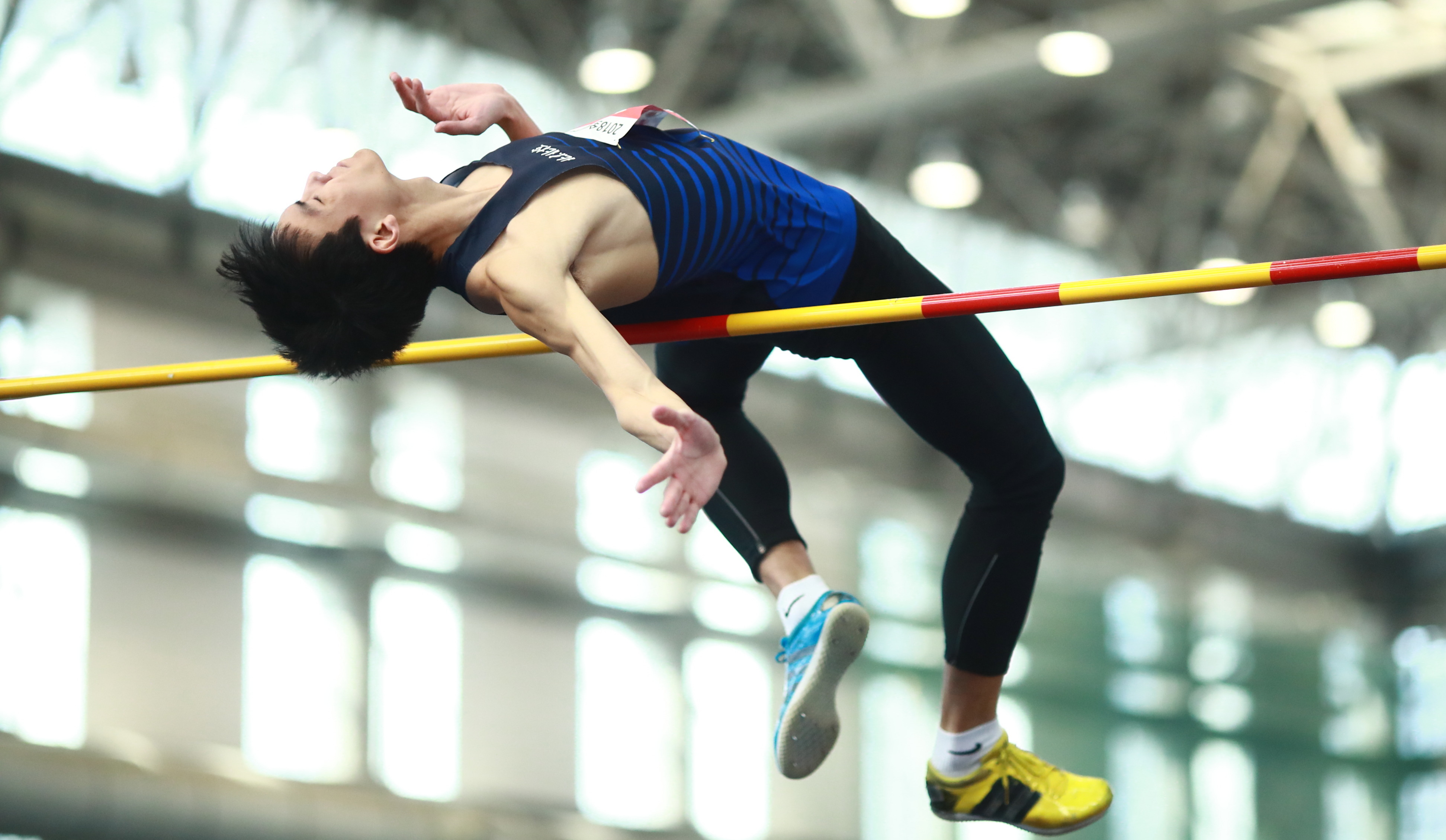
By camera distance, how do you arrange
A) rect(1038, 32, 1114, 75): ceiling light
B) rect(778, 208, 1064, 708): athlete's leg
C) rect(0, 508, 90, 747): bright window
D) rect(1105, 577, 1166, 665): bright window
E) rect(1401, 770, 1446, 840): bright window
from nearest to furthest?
rect(778, 208, 1064, 708): athlete's leg < rect(0, 508, 90, 747): bright window < rect(1038, 32, 1114, 75): ceiling light < rect(1401, 770, 1446, 840): bright window < rect(1105, 577, 1166, 665): bright window

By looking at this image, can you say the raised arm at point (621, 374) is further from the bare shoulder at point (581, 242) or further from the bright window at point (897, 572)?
the bright window at point (897, 572)

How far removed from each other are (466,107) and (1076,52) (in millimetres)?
6522

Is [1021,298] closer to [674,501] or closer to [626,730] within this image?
[674,501]

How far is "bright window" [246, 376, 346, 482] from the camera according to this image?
9.71 metres

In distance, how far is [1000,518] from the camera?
2.96m

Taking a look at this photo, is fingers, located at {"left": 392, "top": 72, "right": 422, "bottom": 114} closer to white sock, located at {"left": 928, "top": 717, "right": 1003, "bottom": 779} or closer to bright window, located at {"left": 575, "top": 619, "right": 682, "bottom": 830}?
white sock, located at {"left": 928, "top": 717, "right": 1003, "bottom": 779}

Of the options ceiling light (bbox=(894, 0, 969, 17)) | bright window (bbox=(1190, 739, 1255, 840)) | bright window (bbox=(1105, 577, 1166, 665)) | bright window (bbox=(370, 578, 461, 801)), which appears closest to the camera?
ceiling light (bbox=(894, 0, 969, 17))

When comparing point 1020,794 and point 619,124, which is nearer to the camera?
point 619,124

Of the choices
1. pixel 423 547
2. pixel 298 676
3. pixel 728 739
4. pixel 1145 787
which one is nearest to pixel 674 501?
pixel 298 676

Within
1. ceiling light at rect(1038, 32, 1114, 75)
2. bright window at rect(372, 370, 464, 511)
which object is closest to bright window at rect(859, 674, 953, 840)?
bright window at rect(372, 370, 464, 511)

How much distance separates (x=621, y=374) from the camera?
225cm

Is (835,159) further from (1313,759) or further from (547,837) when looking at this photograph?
(1313,759)

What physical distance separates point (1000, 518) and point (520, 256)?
3.46 ft

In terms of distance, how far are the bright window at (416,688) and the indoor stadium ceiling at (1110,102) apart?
3271mm
